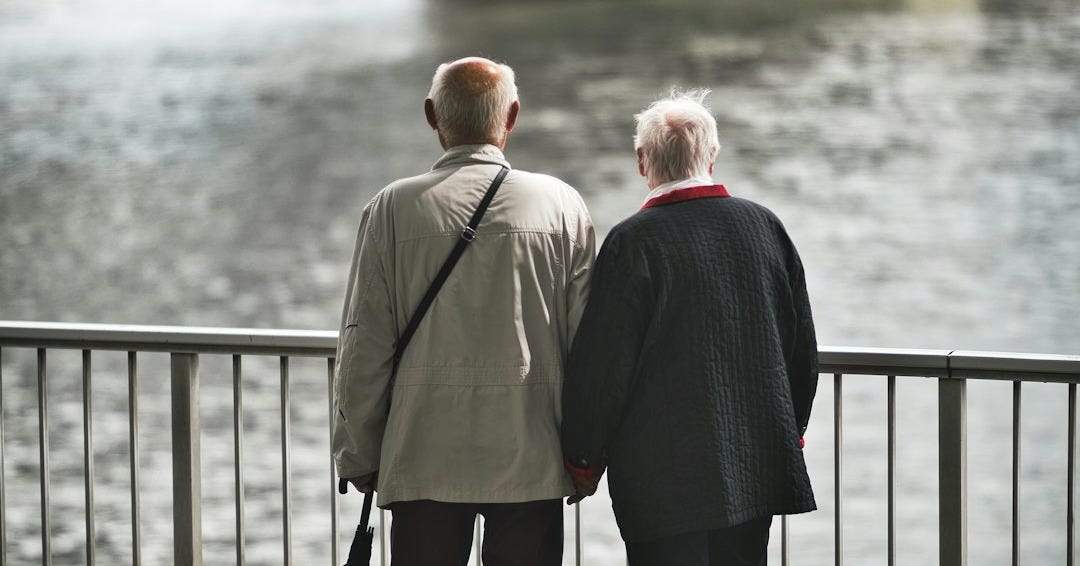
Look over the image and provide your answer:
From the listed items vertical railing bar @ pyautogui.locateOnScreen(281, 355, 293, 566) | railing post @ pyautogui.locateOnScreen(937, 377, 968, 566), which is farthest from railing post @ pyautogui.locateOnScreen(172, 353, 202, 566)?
railing post @ pyautogui.locateOnScreen(937, 377, 968, 566)

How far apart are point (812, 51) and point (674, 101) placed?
16261 mm

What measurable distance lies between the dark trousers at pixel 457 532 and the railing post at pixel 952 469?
3.26 ft

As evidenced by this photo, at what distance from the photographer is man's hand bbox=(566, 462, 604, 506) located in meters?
2.45

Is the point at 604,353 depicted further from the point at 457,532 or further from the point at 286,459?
the point at 286,459

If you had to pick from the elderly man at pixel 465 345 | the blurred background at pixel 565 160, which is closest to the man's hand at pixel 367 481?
the elderly man at pixel 465 345

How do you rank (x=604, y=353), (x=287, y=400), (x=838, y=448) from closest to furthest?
(x=604, y=353) → (x=838, y=448) → (x=287, y=400)

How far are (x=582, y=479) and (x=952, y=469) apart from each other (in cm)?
98

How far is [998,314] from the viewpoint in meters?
13.5

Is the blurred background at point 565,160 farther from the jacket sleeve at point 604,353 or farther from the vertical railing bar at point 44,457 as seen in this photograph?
the jacket sleeve at point 604,353

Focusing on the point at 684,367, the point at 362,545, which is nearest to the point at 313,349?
the point at 362,545

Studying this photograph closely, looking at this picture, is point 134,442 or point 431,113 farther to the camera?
point 134,442

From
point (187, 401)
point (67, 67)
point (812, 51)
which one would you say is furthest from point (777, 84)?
point (187, 401)

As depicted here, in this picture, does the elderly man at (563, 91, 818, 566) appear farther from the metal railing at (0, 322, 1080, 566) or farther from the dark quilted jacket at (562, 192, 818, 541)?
the metal railing at (0, 322, 1080, 566)

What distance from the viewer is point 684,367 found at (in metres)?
2.45
